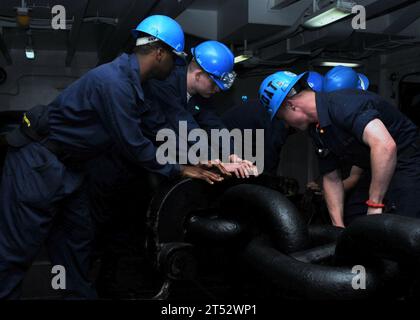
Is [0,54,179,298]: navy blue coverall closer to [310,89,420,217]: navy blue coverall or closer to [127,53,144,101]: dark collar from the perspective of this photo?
[127,53,144,101]: dark collar

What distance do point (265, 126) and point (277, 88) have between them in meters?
1.32

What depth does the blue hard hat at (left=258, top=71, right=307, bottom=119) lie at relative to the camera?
204 cm

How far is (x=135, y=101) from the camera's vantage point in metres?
2.03

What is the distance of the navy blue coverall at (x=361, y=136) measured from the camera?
1849mm

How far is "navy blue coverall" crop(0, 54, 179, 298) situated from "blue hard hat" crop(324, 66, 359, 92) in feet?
4.89

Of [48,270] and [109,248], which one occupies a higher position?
[109,248]

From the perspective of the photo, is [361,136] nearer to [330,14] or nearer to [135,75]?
[135,75]

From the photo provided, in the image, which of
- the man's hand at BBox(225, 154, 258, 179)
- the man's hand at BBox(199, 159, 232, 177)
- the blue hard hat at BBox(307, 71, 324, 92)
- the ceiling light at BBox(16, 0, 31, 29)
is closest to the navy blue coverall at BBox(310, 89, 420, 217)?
the man's hand at BBox(225, 154, 258, 179)

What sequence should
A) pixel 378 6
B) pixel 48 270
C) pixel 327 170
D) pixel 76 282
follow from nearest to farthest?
pixel 76 282 → pixel 327 170 → pixel 48 270 → pixel 378 6

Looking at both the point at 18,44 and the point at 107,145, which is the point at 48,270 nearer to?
the point at 107,145

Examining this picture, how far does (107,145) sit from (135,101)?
0.89ft

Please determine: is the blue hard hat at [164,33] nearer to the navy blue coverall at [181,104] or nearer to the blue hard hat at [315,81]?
the navy blue coverall at [181,104]

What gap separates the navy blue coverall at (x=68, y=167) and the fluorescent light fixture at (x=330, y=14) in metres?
2.51
